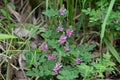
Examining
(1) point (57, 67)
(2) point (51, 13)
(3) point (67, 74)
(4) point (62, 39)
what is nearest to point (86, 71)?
(3) point (67, 74)

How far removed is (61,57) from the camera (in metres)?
2.11

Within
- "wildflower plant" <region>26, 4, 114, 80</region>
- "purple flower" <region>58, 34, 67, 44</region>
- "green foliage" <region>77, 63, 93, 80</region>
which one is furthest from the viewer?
"purple flower" <region>58, 34, 67, 44</region>

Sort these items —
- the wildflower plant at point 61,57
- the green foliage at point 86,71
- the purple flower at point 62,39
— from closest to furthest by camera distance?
the green foliage at point 86,71
the wildflower plant at point 61,57
the purple flower at point 62,39

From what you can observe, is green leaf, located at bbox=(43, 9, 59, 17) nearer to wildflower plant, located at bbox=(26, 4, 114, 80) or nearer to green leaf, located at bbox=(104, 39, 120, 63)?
wildflower plant, located at bbox=(26, 4, 114, 80)

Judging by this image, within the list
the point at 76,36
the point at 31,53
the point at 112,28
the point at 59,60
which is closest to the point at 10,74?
the point at 31,53

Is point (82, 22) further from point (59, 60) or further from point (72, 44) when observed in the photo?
point (59, 60)

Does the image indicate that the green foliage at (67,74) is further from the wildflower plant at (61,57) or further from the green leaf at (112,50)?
the green leaf at (112,50)

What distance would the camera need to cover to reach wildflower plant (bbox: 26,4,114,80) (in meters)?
1.95

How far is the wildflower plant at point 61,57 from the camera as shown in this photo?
1954 millimetres

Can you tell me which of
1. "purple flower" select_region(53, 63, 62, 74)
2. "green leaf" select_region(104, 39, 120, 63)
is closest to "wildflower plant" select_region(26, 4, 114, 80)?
"purple flower" select_region(53, 63, 62, 74)

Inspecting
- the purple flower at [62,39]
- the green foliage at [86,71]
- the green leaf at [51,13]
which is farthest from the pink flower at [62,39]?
the green foliage at [86,71]

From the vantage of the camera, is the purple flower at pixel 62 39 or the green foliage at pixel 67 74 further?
the purple flower at pixel 62 39

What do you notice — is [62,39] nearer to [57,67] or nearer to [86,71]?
[57,67]

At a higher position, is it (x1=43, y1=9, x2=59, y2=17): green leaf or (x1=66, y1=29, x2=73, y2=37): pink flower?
(x1=43, y1=9, x2=59, y2=17): green leaf
